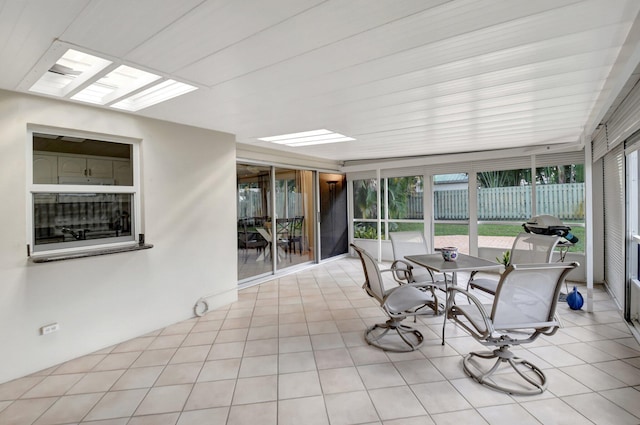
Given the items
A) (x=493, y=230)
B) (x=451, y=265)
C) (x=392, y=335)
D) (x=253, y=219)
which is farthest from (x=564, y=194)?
(x=253, y=219)

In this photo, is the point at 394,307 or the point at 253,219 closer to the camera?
the point at 394,307

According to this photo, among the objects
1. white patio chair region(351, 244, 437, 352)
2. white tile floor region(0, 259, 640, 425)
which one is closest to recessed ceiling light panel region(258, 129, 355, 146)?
white patio chair region(351, 244, 437, 352)

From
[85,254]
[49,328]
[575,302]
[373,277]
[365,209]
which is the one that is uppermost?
[365,209]

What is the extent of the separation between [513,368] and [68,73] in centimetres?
426

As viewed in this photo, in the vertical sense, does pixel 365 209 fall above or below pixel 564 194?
below

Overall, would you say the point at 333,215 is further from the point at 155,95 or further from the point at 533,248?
the point at 155,95

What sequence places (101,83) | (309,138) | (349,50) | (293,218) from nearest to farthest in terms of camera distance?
(349,50) < (101,83) < (309,138) < (293,218)

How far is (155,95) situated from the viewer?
270cm

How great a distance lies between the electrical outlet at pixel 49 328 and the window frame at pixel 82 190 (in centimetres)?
63

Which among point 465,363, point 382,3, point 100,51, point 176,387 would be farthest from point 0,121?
point 465,363

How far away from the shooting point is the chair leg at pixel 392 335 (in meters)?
2.86

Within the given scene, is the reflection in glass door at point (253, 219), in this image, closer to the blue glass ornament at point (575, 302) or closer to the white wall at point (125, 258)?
the white wall at point (125, 258)

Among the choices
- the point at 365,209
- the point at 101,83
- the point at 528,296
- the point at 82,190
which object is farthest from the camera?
the point at 365,209

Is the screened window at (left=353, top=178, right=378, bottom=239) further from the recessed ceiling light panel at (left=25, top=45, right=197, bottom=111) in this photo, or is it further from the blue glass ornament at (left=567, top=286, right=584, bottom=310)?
the recessed ceiling light panel at (left=25, top=45, right=197, bottom=111)
